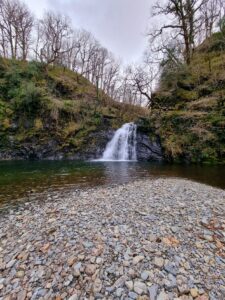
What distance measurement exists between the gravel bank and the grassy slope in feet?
40.5

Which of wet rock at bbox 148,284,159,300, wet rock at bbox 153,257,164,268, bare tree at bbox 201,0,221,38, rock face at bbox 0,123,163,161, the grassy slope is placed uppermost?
bare tree at bbox 201,0,221,38

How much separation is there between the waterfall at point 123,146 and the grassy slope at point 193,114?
2.32 metres

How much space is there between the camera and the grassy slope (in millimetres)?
16703

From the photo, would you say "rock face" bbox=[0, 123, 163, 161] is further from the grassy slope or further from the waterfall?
the grassy slope

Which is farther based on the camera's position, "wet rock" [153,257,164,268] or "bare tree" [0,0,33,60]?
"bare tree" [0,0,33,60]

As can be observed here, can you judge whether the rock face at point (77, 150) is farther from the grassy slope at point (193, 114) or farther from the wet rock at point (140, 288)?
the wet rock at point (140, 288)

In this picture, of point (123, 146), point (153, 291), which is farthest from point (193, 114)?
point (153, 291)

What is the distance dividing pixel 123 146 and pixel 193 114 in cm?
716

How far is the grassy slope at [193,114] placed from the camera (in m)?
16.7

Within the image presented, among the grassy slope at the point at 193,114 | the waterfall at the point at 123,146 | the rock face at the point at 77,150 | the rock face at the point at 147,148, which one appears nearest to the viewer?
the grassy slope at the point at 193,114

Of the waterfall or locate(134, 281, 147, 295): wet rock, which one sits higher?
the waterfall

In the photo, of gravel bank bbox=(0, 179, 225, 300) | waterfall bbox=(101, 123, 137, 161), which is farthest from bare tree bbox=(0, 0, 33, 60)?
gravel bank bbox=(0, 179, 225, 300)

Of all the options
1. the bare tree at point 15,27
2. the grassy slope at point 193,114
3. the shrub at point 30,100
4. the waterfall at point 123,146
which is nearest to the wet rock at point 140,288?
the grassy slope at point 193,114

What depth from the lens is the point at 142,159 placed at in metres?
19.2
